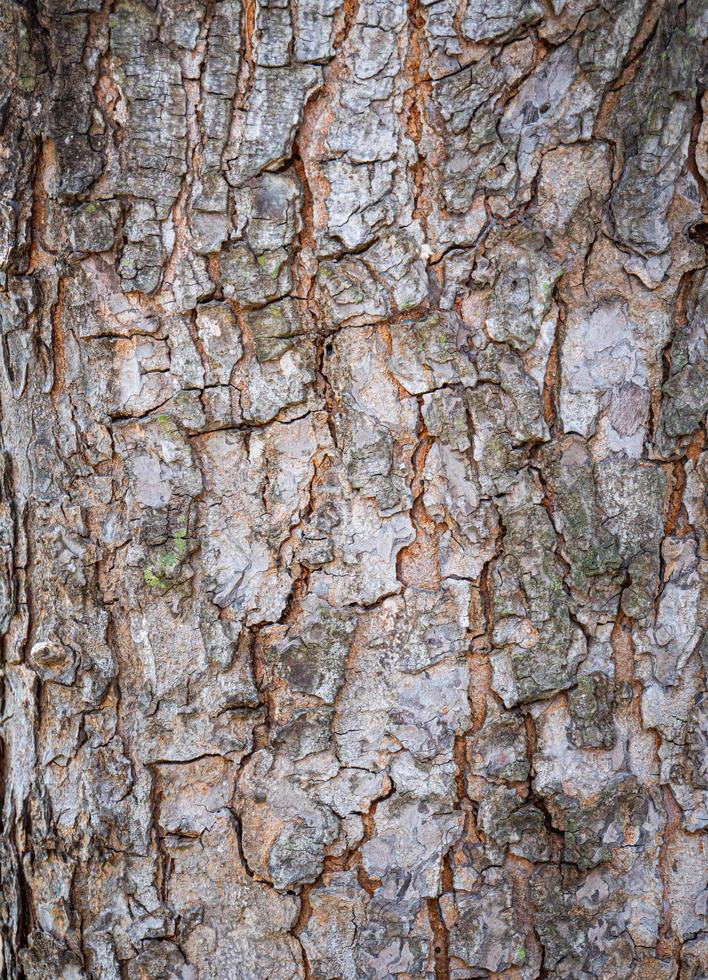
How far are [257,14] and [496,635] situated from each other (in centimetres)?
114

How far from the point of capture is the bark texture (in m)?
1.32

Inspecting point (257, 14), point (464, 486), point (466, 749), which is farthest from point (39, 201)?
point (466, 749)

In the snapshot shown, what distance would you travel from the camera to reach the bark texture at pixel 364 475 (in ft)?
4.32

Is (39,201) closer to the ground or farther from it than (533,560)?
farther from it

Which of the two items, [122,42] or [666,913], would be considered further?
[666,913]

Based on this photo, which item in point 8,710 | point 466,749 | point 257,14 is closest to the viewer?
point 257,14

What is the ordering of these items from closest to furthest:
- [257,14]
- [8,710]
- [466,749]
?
1. [257,14]
2. [466,749]
3. [8,710]

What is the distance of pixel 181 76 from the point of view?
1314mm

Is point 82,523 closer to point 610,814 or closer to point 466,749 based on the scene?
point 466,749

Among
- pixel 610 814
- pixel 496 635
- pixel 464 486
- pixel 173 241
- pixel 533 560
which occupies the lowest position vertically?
pixel 610 814

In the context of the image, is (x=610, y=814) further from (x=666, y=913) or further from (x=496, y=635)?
(x=496, y=635)

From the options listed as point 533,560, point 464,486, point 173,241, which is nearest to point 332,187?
point 173,241

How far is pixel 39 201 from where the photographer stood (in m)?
1.39

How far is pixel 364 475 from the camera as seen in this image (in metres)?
1.36
